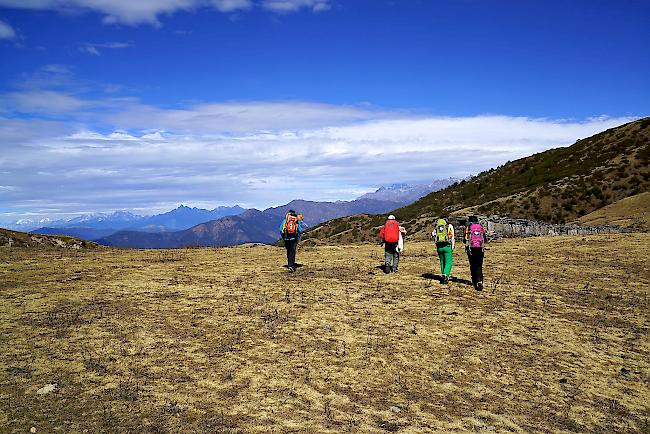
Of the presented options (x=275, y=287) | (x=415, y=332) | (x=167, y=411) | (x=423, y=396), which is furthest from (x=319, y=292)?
(x=167, y=411)

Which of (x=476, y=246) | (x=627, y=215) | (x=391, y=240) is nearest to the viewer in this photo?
(x=476, y=246)

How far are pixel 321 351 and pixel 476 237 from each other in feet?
30.3

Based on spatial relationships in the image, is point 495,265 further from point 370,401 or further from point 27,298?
point 27,298

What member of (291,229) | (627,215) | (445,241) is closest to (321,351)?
(445,241)

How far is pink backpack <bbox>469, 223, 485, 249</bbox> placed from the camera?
18984 mm

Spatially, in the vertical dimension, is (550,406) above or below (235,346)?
below

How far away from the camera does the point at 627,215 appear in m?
41.2

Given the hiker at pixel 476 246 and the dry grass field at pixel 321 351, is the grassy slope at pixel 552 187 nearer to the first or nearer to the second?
the hiker at pixel 476 246

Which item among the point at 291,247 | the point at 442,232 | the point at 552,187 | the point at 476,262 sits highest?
the point at 552,187

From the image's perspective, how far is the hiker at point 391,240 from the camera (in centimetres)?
2069

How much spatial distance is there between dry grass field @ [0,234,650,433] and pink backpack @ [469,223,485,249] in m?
1.98

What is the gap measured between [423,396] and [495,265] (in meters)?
15.7

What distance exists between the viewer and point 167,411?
31.2 ft

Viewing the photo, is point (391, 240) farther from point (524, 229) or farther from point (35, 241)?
point (35, 241)
